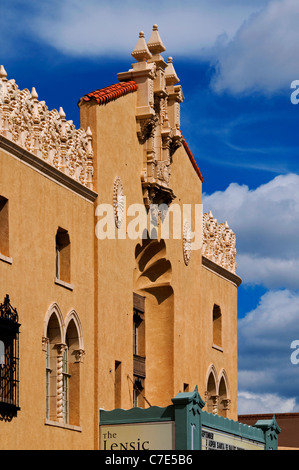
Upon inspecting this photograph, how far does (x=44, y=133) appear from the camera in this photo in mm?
29797

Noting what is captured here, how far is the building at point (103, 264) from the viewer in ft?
91.5

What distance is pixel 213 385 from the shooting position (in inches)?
1672

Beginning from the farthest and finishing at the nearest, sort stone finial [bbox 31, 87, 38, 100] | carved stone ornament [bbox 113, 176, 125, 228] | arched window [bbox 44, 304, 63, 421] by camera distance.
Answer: carved stone ornament [bbox 113, 176, 125, 228]
arched window [bbox 44, 304, 63, 421]
stone finial [bbox 31, 87, 38, 100]

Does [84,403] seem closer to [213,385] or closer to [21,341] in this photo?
[21,341]

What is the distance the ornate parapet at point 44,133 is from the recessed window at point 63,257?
1.80 meters

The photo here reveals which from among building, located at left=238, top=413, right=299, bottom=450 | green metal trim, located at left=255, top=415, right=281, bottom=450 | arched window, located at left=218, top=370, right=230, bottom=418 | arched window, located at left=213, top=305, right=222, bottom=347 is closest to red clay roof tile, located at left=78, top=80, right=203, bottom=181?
arched window, located at left=213, top=305, right=222, bottom=347

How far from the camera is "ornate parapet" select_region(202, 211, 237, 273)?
42.8 metres

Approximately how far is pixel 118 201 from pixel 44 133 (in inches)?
177

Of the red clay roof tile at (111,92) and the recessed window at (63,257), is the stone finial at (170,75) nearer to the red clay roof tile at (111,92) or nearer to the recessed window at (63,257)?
the red clay roof tile at (111,92)

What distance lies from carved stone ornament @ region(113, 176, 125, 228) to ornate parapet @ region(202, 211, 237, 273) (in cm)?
911

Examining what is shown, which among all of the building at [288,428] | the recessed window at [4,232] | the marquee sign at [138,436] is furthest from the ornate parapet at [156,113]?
the building at [288,428]

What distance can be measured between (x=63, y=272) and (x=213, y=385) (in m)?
13.8

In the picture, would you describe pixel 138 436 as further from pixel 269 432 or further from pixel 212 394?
pixel 212 394

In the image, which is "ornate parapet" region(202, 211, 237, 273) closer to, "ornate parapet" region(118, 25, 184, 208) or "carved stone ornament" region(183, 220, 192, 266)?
"carved stone ornament" region(183, 220, 192, 266)
